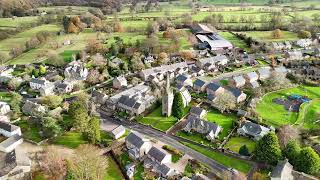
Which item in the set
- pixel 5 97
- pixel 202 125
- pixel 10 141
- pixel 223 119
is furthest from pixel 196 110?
pixel 5 97

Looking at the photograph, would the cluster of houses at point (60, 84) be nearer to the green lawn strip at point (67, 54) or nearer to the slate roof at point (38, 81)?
the slate roof at point (38, 81)

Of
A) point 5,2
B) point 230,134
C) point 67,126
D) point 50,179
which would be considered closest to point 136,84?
point 67,126

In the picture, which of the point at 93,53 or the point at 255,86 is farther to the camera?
the point at 93,53

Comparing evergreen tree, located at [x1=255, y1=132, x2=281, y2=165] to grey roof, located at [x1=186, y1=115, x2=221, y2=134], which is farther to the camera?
grey roof, located at [x1=186, y1=115, x2=221, y2=134]

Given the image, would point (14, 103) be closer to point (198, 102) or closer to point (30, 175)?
point (30, 175)

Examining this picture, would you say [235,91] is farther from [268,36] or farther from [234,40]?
[268,36]

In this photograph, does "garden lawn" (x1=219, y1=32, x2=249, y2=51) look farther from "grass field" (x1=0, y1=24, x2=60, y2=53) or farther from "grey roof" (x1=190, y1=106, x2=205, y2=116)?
"grass field" (x1=0, y1=24, x2=60, y2=53)

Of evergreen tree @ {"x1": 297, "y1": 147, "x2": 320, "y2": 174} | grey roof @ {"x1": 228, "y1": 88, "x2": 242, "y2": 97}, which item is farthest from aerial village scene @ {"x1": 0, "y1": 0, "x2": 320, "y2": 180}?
grey roof @ {"x1": 228, "y1": 88, "x2": 242, "y2": 97}
